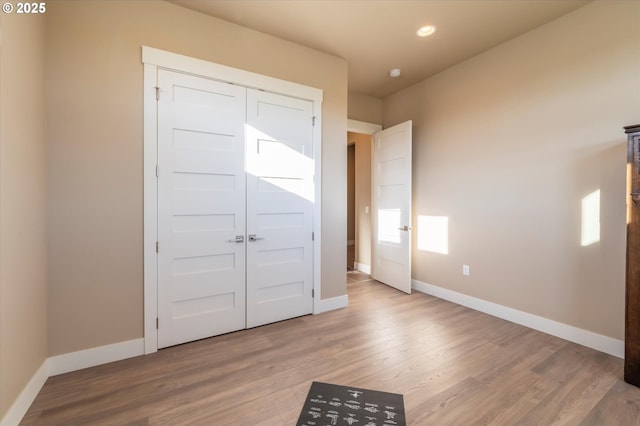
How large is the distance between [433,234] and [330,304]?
5.87 feet

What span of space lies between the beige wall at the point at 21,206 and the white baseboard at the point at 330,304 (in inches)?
91.7

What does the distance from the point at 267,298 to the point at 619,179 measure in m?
3.35

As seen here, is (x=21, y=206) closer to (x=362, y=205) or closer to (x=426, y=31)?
(x=426, y=31)

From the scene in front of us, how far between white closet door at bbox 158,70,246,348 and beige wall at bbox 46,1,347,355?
203 millimetres

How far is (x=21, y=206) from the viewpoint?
5.43 ft

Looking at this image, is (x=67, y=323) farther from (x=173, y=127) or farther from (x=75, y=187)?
(x=173, y=127)

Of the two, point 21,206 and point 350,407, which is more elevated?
point 21,206

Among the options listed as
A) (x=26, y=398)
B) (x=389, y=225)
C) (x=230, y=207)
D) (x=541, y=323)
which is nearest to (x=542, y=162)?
(x=541, y=323)

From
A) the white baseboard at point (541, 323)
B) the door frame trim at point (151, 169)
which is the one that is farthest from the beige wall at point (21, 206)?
the white baseboard at point (541, 323)

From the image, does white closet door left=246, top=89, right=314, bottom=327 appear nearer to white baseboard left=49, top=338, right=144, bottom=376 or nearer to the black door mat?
white baseboard left=49, top=338, right=144, bottom=376

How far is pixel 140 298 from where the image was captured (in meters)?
2.31

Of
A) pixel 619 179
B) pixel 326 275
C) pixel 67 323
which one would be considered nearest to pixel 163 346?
pixel 67 323

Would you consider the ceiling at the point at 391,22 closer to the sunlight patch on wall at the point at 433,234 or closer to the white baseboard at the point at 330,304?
the sunlight patch on wall at the point at 433,234

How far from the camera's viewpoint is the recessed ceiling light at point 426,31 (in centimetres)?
274
